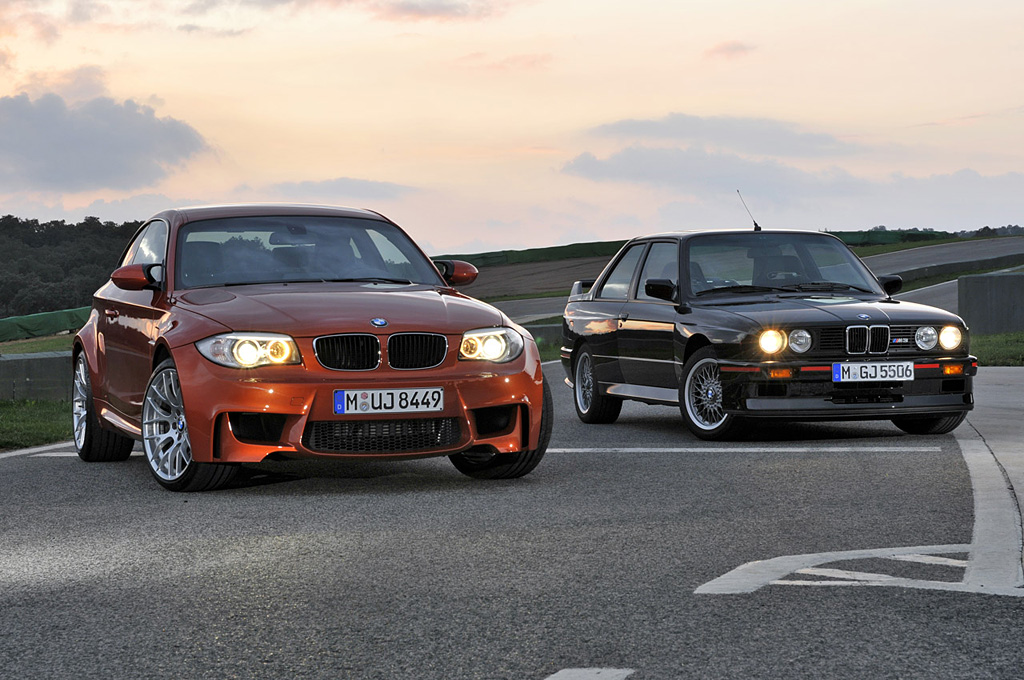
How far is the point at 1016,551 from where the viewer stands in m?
5.40

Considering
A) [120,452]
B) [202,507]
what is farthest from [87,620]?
[120,452]

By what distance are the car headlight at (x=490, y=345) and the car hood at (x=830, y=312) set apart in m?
2.64

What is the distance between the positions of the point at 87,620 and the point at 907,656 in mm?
2521

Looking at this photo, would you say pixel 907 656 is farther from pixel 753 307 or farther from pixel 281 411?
pixel 753 307

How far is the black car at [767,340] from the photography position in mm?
9555

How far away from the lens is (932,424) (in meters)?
10.1

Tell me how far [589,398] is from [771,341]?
250cm

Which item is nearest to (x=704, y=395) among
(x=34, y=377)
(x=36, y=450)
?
(x=36, y=450)

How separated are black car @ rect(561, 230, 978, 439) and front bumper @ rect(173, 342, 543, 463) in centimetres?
289

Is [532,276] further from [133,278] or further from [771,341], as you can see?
[133,278]

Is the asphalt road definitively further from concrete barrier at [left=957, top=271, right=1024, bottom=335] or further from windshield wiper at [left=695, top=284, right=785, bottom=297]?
concrete barrier at [left=957, top=271, right=1024, bottom=335]

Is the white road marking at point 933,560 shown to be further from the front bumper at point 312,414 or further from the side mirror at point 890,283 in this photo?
the side mirror at point 890,283

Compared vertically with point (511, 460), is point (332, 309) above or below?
above

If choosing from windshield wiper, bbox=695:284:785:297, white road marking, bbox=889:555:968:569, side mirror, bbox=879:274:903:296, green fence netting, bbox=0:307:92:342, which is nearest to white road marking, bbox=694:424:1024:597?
white road marking, bbox=889:555:968:569
